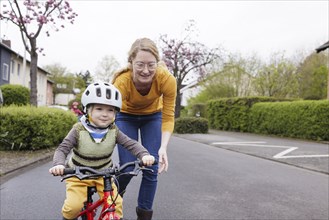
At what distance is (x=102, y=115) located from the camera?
8.96 ft

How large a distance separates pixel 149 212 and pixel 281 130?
1782 centimetres

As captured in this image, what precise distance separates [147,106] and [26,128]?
670cm

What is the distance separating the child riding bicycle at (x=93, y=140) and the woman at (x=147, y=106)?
54cm

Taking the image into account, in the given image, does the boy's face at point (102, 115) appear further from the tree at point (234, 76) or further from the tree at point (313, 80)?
the tree at point (313, 80)

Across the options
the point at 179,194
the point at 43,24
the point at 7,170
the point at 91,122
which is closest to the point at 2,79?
the point at 43,24

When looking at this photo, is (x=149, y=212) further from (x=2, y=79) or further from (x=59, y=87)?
(x=59, y=87)

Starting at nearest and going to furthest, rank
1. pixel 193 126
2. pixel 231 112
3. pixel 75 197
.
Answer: pixel 75 197
pixel 193 126
pixel 231 112

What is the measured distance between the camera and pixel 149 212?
3.64 metres

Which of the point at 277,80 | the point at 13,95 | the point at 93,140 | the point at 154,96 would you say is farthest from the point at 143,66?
the point at 277,80

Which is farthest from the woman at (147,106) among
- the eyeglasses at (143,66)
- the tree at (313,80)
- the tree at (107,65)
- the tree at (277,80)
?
the tree at (107,65)

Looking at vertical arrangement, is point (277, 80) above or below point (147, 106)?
above

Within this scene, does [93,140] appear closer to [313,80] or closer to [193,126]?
[193,126]

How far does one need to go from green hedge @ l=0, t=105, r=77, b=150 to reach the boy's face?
7.31 metres

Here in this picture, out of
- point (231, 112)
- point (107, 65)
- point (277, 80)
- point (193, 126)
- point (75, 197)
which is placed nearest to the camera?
point (75, 197)
